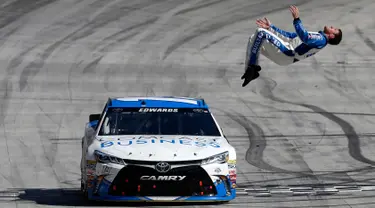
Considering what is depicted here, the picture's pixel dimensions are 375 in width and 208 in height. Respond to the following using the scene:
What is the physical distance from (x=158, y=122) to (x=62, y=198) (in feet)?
5.54

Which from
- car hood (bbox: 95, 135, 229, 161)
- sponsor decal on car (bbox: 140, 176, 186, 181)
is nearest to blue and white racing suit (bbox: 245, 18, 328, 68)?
car hood (bbox: 95, 135, 229, 161)

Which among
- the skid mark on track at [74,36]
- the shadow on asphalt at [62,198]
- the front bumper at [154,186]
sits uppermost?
the front bumper at [154,186]

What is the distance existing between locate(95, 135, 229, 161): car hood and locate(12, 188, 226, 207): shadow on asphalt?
0.70 metres

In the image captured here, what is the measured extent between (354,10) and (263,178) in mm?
18318

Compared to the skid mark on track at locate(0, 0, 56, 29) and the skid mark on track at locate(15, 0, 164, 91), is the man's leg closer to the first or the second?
the skid mark on track at locate(15, 0, 164, 91)

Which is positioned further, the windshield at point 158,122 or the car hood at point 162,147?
the windshield at point 158,122

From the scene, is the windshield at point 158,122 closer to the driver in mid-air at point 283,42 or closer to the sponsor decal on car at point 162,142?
the sponsor decal on car at point 162,142

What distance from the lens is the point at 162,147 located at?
12.6 m

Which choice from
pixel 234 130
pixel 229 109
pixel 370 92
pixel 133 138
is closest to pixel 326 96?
pixel 370 92

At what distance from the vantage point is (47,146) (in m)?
17.5

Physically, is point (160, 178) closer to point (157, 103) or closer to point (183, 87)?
point (157, 103)

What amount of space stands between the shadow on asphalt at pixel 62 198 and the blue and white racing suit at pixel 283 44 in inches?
90.8

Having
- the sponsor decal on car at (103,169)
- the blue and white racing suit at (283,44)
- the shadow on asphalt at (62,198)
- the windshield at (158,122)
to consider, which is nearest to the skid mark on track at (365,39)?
the blue and white racing suit at (283,44)

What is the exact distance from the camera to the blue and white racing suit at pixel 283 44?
505 inches
